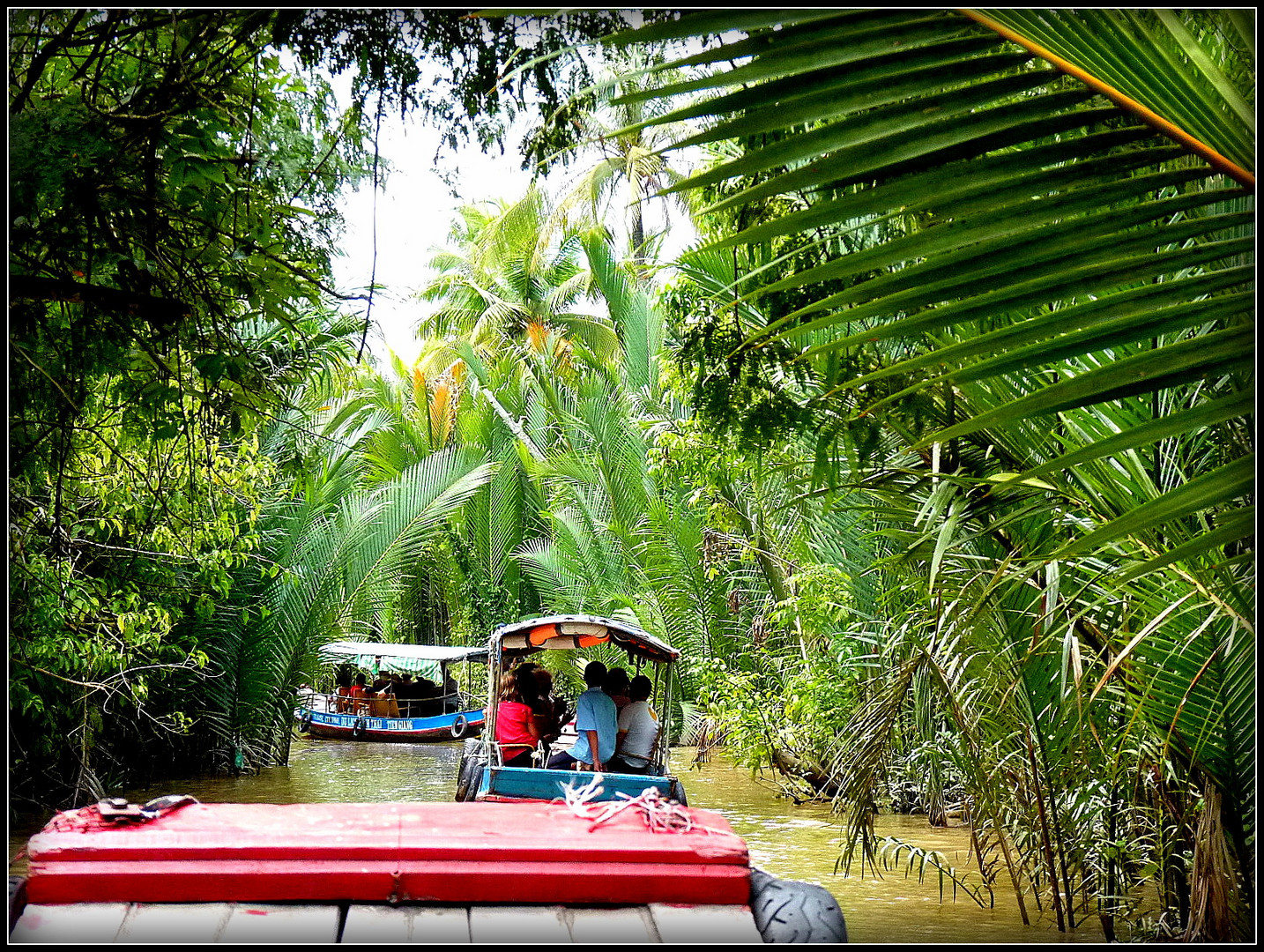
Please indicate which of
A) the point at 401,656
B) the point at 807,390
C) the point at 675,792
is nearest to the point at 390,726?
the point at 401,656

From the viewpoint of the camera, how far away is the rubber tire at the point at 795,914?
3492 mm

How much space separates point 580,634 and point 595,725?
6.89 feet

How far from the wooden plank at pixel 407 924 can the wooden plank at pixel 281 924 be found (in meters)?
0.05

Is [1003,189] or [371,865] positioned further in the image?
[371,865]

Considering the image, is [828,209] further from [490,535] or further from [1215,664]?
[490,535]

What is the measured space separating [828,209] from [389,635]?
3033 cm

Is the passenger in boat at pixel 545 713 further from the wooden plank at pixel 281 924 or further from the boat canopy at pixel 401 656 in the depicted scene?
the boat canopy at pixel 401 656

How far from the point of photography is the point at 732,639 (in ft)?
55.6

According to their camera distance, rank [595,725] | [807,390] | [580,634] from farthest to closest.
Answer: [580,634], [595,725], [807,390]

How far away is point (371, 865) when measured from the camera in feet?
9.89

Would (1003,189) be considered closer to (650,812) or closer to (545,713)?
(650,812)

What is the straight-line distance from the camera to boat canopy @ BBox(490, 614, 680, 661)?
33.7 ft

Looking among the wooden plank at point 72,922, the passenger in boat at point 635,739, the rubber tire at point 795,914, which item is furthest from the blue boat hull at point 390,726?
the wooden plank at point 72,922

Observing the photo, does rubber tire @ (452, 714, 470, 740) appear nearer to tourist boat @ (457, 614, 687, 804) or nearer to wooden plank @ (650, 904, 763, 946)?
tourist boat @ (457, 614, 687, 804)
